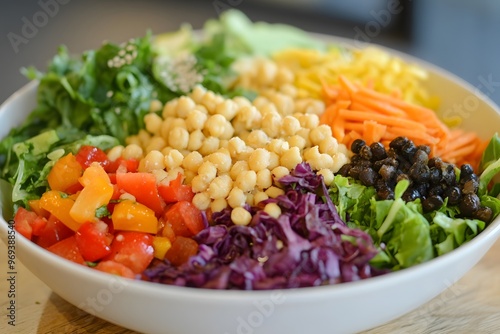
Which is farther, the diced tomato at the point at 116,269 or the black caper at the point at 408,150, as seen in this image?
the black caper at the point at 408,150

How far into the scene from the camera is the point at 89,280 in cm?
166

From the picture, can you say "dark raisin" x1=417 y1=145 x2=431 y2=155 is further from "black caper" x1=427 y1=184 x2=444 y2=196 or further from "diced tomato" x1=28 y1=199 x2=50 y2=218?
"diced tomato" x1=28 y1=199 x2=50 y2=218

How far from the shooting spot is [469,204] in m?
1.99

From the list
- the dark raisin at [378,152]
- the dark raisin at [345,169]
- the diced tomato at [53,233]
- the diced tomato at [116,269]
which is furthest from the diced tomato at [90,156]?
the dark raisin at [378,152]

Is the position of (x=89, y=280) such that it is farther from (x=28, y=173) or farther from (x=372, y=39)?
(x=372, y=39)

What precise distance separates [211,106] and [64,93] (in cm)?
69

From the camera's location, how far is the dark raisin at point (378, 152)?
7.02ft

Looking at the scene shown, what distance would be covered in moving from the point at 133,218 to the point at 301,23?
10.5ft

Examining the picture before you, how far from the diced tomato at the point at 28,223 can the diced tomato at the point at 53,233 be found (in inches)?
0.7

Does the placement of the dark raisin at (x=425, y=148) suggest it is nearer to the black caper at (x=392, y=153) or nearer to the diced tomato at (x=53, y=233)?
the black caper at (x=392, y=153)

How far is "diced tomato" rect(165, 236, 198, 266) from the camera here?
186 centimetres

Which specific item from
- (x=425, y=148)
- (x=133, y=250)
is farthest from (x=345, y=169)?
(x=133, y=250)

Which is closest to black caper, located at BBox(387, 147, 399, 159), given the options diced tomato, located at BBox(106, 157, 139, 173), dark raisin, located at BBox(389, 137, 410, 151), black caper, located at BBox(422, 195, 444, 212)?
dark raisin, located at BBox(389, 137, 410, 151)

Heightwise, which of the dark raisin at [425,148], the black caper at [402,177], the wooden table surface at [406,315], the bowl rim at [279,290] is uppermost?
the dark raisin at [425,148]
